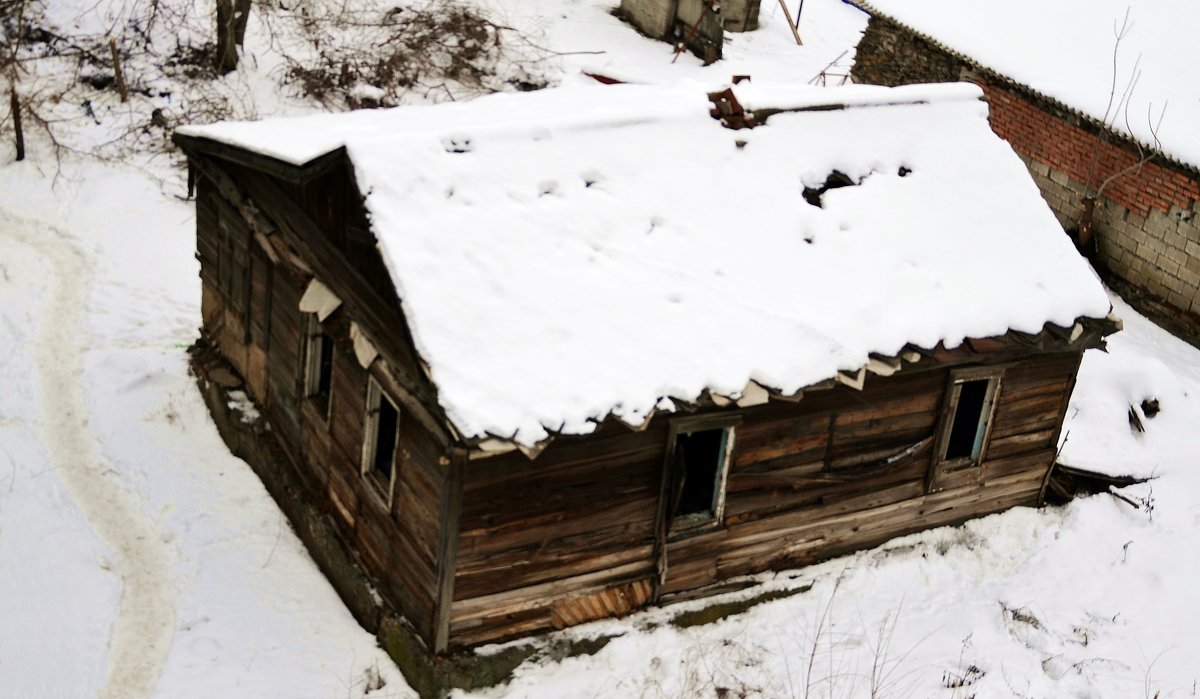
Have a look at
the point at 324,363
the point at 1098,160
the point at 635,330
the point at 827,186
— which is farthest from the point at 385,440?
the point at 1098,160

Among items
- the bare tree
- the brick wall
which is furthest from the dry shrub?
the bare tree

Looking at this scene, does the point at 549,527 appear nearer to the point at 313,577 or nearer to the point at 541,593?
the point at 541,593

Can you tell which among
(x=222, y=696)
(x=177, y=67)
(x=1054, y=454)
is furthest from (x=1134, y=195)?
(x=177, y=67)

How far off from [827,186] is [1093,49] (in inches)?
387

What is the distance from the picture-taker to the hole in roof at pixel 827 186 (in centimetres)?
1120

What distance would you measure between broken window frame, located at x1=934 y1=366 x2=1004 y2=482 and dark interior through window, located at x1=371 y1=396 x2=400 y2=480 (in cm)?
490

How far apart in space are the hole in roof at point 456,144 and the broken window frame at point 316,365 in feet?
6.69

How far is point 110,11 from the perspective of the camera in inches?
827

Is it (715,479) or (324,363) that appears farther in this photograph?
(324,363)

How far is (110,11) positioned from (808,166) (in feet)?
47.7

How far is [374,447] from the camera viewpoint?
10367 mm

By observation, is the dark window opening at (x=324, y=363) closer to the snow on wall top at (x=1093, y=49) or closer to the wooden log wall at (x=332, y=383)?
the wooden log wall at (x=332, y=383)

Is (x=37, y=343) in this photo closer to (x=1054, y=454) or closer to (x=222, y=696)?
(x=222, y=696)

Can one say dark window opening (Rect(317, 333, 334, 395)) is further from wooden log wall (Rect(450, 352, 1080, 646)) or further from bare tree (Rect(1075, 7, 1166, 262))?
bare tree (Rect(1075, 7, 1166, 262))
